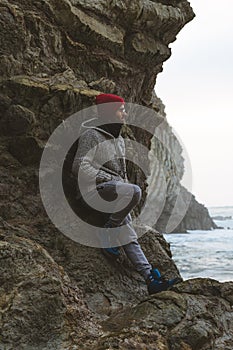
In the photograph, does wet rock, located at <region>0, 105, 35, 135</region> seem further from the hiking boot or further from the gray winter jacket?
the hiking boot

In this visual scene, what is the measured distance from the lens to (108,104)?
6.12 metres

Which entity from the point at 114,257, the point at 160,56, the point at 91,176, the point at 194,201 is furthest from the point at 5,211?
the point at 194,201

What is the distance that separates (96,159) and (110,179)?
1.25 feet

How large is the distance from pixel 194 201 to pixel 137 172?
53.9m

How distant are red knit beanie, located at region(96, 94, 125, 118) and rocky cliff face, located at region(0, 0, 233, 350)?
72 centimetres

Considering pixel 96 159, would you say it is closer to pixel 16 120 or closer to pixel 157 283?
pixel 16 120

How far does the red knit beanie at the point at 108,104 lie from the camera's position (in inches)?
239

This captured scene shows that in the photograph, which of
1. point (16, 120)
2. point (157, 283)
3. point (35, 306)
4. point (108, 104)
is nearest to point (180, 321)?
point (157, 283)

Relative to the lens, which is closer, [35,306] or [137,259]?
[35,306]

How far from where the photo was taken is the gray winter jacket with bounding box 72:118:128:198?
5664mm

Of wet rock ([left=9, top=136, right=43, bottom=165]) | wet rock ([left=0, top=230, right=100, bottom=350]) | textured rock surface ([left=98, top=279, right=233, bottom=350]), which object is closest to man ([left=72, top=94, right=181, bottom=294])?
textured rock surface ([left=98, top=279, right=233, bottom=350])

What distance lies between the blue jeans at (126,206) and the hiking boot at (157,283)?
17 cm

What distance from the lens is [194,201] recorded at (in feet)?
200

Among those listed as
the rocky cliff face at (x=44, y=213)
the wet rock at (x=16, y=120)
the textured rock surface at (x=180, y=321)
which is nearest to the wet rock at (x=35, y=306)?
the rocky cliff face at (x=44, y=213)
